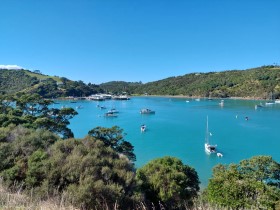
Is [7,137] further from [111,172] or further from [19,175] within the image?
[111,172]

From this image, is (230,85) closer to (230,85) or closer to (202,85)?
(230,85)

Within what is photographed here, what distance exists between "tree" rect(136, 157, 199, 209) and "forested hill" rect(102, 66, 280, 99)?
12000cm

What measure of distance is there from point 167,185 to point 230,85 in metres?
143

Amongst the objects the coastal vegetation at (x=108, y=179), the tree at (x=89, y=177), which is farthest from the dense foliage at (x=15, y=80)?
the tree at (x=89, y=177)

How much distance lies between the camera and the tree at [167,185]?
13211mm

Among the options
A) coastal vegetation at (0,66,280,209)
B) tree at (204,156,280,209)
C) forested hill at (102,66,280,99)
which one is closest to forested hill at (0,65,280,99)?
forested hill at (102,66,280,99)

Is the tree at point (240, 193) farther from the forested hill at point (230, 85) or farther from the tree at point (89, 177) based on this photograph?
the forested hill at point (230, 85)

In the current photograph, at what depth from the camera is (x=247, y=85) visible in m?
136

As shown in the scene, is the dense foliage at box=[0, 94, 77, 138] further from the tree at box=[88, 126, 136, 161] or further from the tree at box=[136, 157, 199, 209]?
the tree at box=[136, 157, 199, 209]

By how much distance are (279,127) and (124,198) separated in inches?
2064

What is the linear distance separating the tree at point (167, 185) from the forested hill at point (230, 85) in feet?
394

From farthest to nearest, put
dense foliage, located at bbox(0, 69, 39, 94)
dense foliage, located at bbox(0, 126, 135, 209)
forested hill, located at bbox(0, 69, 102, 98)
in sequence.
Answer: dense foliage, located at bbox(0, 69, 39, 94), forested hill, located at bbox(0, 69, 102, 98), dense foliage, located at bbox(0, 126, 135, 209)

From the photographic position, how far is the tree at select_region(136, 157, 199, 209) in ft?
43.3

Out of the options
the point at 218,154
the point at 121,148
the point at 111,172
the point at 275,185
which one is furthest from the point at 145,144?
the point at 111,172
